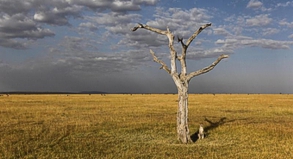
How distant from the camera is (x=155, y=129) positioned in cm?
2442

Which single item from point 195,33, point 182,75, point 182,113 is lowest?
point 182,113

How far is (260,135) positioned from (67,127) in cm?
1482

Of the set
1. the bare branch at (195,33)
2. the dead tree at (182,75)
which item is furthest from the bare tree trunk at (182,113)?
the bare branch at (195,33)

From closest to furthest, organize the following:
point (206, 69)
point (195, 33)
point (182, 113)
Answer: point (182, 113)
point (195, 33)
point (206, 69)

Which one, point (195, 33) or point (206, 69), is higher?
point (195, 33)

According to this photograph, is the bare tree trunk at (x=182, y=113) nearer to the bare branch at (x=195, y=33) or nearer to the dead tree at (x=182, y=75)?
the dead tree at (x=182, y=75)

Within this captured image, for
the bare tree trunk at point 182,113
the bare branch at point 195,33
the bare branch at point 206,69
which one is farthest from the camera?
the bare branch at point 206,69

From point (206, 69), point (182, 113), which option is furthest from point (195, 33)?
point (182, 113)

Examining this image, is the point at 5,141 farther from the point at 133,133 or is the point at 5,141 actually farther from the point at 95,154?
the point at 133,133

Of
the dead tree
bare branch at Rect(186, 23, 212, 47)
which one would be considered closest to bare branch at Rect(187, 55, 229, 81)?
the dead tree

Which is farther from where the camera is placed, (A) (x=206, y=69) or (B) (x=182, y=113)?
(A) (x=206, y=69)

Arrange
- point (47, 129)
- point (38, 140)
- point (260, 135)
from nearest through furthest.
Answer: point (38, 140) < point (260, 135) < point (47, 129)

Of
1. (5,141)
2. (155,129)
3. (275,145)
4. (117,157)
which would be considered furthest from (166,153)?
(5,141)

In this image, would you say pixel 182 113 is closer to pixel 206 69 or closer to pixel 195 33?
pixel 206 69
